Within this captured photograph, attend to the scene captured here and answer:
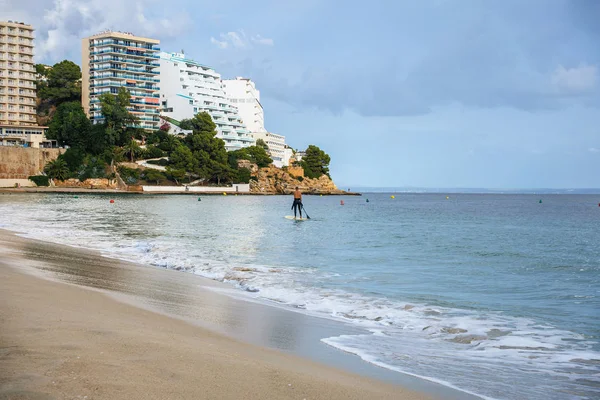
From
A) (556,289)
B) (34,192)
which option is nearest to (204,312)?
(556,289)

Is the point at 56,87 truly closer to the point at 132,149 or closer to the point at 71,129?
the point at 71,129

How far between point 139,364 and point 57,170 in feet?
409

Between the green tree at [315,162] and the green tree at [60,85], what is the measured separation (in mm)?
67337

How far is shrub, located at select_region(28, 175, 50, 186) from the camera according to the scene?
388ft

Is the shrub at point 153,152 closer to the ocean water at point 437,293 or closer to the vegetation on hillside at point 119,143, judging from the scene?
the vegetation on hillside at point 119,143

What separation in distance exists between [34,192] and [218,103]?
64.1m

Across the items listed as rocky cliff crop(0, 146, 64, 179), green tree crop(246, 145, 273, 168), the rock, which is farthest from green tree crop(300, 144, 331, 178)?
rocky cliff crop(0, 146, 64, 179)

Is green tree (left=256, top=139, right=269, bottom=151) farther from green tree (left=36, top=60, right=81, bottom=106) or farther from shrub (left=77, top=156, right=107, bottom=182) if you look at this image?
shrub (left=77, top=156, right=107, bottom=182)

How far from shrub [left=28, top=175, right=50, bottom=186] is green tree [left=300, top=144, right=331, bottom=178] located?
7628 centimetres

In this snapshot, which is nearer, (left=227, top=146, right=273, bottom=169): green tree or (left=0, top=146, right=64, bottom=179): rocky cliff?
(left=0, top=146, right=64, bottom=179): rocky cliff

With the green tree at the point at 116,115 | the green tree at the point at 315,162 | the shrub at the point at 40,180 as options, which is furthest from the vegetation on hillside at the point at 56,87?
the green tree at the point at 315,162

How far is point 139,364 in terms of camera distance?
566 centimetres

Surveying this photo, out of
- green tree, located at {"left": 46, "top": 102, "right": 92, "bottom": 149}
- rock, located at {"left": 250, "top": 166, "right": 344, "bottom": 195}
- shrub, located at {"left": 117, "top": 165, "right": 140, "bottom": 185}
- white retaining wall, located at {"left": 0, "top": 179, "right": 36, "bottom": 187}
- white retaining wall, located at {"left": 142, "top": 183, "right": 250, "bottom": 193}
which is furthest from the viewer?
rock, located at {"left": 250, "top": 166, "right": 344, "bottom": 195}

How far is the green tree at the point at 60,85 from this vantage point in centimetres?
14312
